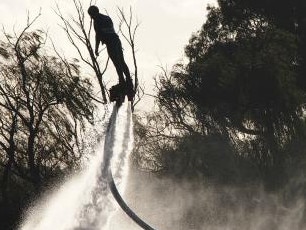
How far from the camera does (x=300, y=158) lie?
32.4 metres

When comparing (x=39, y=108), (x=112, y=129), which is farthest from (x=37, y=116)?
(x=112, y=129)

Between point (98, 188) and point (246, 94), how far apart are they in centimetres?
2089

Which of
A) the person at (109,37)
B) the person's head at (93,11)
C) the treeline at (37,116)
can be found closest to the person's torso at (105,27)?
the person at (109,37)

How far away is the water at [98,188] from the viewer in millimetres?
11031

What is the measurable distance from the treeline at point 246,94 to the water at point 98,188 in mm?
Result: 19238

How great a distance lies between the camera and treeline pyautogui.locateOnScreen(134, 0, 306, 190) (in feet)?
99.8

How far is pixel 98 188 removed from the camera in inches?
437

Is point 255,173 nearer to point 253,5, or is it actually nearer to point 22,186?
point 253,5

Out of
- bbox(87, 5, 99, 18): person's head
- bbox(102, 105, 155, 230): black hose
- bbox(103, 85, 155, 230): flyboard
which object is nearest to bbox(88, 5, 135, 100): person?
bbox(87, 5, 99, 18): person's head

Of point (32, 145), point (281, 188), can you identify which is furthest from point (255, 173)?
point (32, 145)

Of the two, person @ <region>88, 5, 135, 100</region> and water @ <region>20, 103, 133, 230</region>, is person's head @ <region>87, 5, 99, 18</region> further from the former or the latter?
water @ <region>20, 103, 133, 230</region>

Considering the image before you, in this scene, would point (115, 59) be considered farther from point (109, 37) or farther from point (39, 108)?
point (39, 108)

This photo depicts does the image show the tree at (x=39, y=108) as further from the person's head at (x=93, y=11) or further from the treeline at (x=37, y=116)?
the person's head at (x=93, y=11)

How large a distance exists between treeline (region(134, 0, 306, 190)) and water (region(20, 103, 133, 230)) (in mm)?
19238
